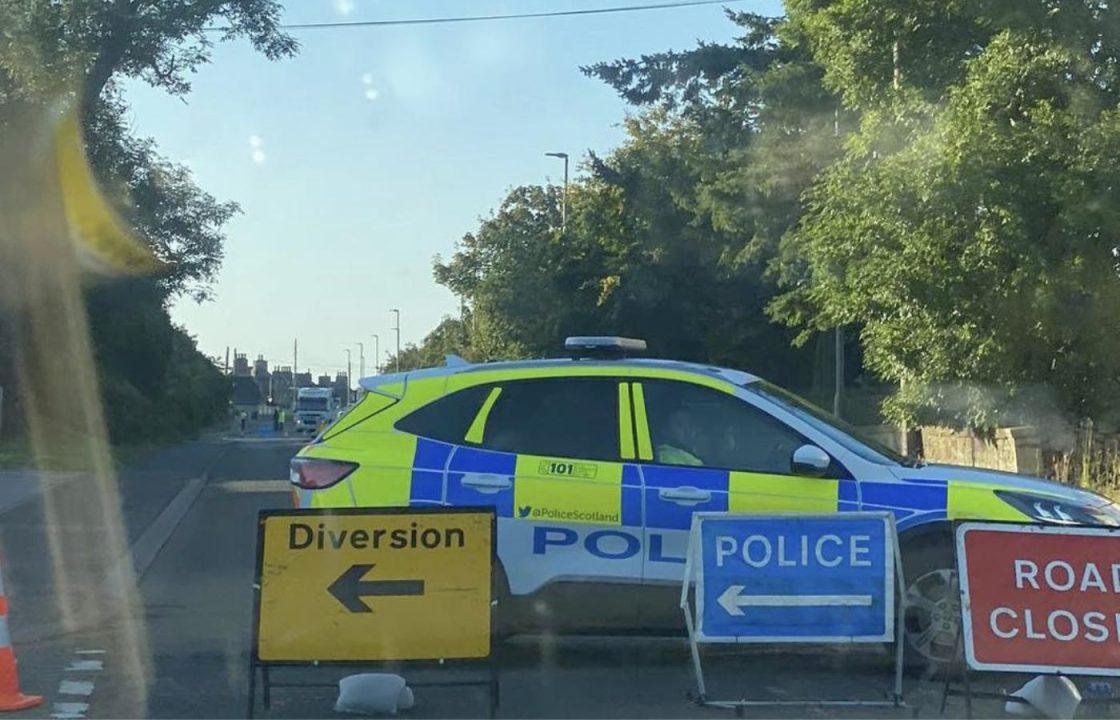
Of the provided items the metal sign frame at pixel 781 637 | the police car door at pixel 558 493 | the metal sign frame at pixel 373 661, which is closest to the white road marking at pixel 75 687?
the metal sign frame at pixel 373 661

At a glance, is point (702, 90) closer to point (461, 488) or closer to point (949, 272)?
point (949, 272)

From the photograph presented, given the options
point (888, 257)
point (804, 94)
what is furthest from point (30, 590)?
point (804, 94)

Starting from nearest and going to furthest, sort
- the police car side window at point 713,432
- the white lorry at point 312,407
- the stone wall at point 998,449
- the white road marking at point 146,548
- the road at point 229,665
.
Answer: the road at point 229,665 → the police car side window at point 713,432 → the white road marking at point 146,548 → the stone wall at point 998,449 → the white lorry at point 312,407

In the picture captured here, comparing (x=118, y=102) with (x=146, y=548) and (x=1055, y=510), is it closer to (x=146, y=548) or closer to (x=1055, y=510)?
(x=146, y=548)

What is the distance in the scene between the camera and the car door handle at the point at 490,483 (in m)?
8.32

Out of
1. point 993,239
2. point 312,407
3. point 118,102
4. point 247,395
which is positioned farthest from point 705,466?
point 247,395

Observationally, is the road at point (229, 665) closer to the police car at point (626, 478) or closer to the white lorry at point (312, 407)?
the police car at point (626, 478)

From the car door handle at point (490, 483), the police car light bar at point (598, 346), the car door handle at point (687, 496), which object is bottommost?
the car door handle at point (687, 496)

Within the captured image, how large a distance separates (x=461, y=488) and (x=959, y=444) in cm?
1708

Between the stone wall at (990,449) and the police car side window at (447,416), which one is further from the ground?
the police car side window at (447,416)

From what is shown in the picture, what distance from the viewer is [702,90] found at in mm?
42750

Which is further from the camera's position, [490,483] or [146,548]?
[146,548]

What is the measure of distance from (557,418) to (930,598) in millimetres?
2320

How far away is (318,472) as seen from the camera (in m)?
8.48
